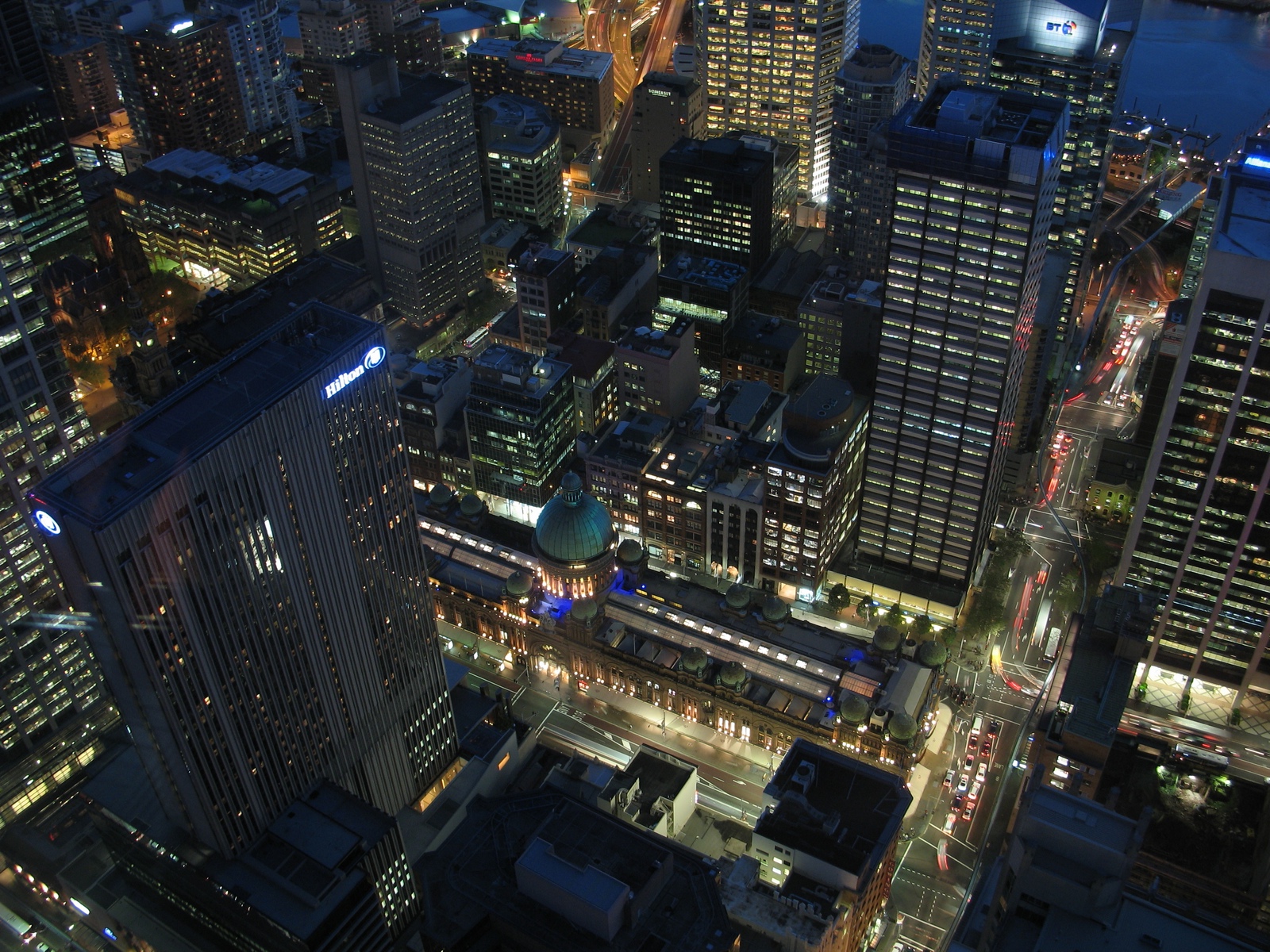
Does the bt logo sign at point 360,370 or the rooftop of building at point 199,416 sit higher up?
the rooftop of building at point 199,416

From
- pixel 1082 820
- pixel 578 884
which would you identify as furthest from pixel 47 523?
pixel 1082 820

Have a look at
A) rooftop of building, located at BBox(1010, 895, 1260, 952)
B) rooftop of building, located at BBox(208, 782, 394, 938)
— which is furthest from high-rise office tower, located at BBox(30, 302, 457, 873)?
rooftop of building, located at BBox(1010, 895, 1260, 952)

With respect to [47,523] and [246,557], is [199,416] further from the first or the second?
[47,523]

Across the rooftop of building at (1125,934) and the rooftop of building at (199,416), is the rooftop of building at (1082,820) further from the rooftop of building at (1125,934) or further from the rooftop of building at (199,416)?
the rooftop of building at (199,416)

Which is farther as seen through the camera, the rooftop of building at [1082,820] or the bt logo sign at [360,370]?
the bt logo sign at [360,370]

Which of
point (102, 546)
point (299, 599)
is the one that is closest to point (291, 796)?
point (299, 599)

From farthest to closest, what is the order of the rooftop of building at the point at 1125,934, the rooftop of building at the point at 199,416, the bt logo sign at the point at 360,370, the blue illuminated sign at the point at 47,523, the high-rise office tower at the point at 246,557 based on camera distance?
the bt logo sign at the point at 360,370 < the high-rise office tower at the point at 246,557 < the rooftop of building at the point at 199,416 < the blue illuminated sign at the point at 47,523 < the rooftop of building at the point at 1125,934

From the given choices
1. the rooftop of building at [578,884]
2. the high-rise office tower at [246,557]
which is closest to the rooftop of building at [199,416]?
the high-rise office tower at [246,557]

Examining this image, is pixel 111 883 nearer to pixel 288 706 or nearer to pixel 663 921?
pixel 288 706

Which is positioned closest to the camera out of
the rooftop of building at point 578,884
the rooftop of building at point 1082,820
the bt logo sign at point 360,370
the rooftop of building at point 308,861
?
the rooftop of building at point 1082,820
